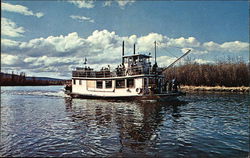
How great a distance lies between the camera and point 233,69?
49125 millimetres

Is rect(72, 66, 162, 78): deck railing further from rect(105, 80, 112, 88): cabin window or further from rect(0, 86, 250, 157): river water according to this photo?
rect(0, 86, 250, 157): river water

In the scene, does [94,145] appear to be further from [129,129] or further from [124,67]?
[124,67]

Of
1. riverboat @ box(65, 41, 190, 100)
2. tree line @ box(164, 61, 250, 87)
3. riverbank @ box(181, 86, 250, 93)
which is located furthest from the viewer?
tree line @ box(164, 61, 250, 87)

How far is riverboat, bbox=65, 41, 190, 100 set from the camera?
25688 millimetres

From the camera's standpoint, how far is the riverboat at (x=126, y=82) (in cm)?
2569

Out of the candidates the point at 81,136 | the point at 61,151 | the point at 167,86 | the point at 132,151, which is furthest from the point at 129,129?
the point at 167,86

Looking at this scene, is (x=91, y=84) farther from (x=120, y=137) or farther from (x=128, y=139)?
(x=128, y=139)

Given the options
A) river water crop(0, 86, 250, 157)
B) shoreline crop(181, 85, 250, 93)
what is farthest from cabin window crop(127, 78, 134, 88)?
shoreline crop(181, 85, 250, 93)

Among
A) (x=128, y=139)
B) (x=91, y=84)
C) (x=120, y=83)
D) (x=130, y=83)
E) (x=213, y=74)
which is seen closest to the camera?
(x=128, y=139)

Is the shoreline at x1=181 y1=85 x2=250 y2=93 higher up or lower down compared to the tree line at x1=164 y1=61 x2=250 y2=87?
lower down

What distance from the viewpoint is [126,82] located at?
27531 mm

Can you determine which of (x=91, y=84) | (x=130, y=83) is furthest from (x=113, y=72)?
(x=91, y=84)

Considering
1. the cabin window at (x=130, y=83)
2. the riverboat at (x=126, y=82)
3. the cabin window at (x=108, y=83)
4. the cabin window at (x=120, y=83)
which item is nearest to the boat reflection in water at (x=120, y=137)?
the riverboat at (x=126, y=82)

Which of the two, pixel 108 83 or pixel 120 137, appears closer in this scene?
pixel 120 137
